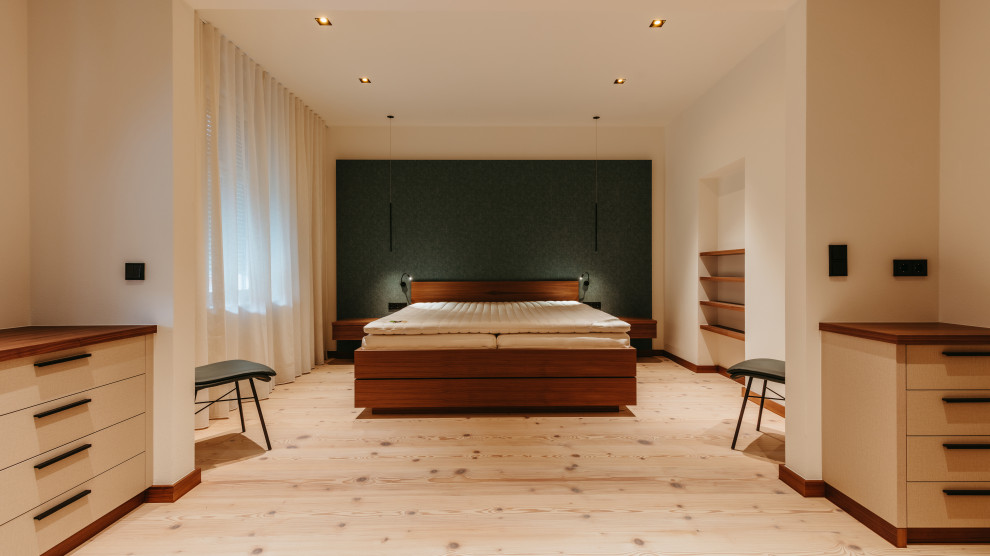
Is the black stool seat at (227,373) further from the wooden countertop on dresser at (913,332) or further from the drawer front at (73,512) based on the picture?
the wooden countertop on dresser at (913,332)

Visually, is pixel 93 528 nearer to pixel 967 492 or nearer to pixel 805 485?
pixel 805 485

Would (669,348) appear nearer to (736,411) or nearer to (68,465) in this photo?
(736,411)

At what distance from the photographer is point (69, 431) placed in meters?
1.53

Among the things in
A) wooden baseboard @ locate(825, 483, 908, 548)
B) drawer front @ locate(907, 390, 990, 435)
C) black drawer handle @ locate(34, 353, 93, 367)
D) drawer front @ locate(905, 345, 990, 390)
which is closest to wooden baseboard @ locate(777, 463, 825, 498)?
wooden baseboard @ locate(825, 483, 908, 548)

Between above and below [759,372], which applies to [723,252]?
above

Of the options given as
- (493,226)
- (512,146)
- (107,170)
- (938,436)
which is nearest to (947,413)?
(938,436)

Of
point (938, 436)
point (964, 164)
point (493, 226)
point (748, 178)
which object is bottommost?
point (938, 436)

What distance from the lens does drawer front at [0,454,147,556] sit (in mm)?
1356

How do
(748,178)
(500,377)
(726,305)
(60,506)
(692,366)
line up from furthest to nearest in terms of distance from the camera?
1. (692,366)
2. (726,305)
3. (748,178)
4. (500,377)
5. (60,506)

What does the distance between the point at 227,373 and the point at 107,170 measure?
1.07 meters

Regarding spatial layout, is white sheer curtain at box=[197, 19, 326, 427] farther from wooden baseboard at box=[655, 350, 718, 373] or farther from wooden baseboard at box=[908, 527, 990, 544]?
wooden baseboard at box=[655, 350, 718, 373]

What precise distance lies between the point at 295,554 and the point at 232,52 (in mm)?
3263

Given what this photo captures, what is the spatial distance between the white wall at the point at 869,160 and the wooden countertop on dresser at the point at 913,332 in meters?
0.06

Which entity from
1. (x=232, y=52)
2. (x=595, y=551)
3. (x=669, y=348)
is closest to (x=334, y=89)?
(x=232, y=52)
